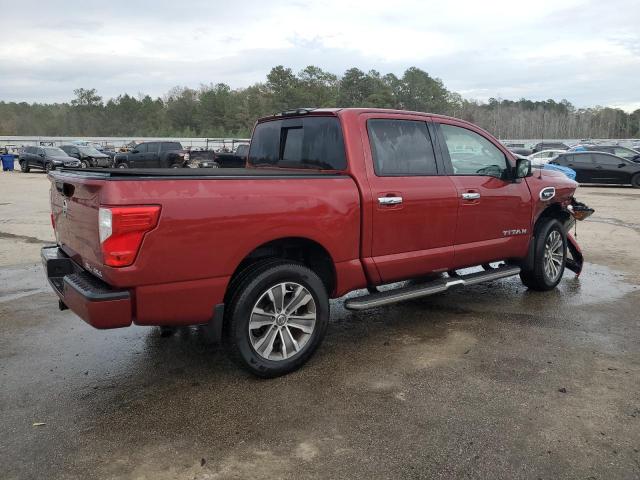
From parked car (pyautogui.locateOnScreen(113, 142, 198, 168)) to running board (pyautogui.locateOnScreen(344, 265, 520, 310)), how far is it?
2288 centimetres

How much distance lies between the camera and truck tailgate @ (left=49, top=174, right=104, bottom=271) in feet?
10.5

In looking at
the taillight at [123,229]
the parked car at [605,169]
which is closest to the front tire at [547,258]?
the taillight at [123,229]

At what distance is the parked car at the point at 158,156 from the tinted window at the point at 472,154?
2251 cm

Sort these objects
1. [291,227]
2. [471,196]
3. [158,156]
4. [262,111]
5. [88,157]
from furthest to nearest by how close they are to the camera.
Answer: [262,111]
[88,157]
[158,156]
[471,196]
[291,227]

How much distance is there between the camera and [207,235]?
11.0ft

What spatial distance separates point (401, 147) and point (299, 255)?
135 cm

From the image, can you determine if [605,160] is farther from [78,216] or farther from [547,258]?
[78,216]

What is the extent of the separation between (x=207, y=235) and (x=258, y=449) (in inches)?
51.9

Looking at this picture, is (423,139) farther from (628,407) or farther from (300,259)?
(628,407)

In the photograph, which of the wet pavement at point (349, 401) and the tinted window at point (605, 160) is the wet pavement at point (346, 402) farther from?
the tinted window at point (605, 160)

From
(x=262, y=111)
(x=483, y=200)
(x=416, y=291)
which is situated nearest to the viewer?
(x=416, y=291)

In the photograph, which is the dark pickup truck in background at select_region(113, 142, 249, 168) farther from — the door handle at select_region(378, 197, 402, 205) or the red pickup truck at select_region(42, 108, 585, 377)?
the door handle at select_region(378, 197, 402, 205)

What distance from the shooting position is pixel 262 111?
9356 cm

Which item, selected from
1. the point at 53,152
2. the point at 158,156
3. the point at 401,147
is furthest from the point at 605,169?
the point at 53,152
